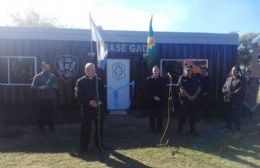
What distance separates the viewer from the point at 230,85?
32.1 feet

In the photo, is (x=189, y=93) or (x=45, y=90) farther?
(x=45, y=90)

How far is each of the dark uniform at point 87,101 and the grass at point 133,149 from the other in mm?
443

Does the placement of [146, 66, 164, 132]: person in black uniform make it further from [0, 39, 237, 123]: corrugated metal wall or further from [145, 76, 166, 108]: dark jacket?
[0, 39, 237, 123]: corrugated metal wall

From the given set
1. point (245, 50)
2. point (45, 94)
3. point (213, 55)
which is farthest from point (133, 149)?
point (245, 50)

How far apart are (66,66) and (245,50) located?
20496mm

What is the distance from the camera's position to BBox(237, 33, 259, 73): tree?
2898 cm

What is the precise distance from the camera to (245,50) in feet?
100

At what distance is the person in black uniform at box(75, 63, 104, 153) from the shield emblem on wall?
213 inches

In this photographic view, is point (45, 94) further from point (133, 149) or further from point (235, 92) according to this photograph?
point (235, 92)

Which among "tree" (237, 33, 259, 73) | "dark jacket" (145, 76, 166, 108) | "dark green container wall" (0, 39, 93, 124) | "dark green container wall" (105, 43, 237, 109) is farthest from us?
"tree" (237, 33, 259, 73)

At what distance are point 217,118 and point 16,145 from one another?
255 inches

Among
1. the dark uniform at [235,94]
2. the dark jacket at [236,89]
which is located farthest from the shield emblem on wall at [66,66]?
the dark jacket at [236,89]

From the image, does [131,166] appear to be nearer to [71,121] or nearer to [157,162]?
[157,162]

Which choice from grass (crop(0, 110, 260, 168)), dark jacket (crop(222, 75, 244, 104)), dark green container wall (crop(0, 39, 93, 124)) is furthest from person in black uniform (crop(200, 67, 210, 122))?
dark green container wall (crop(0, 39, 93, 124))
